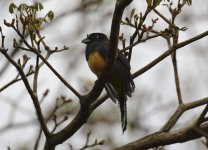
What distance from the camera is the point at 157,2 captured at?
11.7 ft

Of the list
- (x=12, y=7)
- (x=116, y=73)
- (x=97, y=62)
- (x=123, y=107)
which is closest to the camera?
(x=12, y=7)

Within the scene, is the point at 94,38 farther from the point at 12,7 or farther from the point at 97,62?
the point at 12,7

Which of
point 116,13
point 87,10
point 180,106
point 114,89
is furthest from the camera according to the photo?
point 87,10

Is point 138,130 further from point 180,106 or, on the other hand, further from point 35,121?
point 180,106

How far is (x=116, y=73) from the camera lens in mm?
4941

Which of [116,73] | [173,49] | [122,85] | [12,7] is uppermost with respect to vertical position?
[12,7]

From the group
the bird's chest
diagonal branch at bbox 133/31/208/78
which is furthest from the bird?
diagonal branch at bbox 133/31/208/78

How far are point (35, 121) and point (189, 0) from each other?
330cm

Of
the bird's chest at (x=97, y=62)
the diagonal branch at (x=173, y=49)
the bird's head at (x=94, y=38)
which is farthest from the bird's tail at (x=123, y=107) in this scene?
the bird's head at (x=94, y=38)

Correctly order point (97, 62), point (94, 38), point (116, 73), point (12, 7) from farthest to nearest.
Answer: point (94, 38)
point (97, 62)
point (116, 73)
point (12, 7)

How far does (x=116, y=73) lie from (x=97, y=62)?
32 cm

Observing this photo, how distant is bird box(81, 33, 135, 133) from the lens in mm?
4637

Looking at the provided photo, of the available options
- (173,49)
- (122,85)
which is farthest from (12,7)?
Result: (122,85)

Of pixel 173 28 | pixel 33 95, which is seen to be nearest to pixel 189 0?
pixel 173 28
